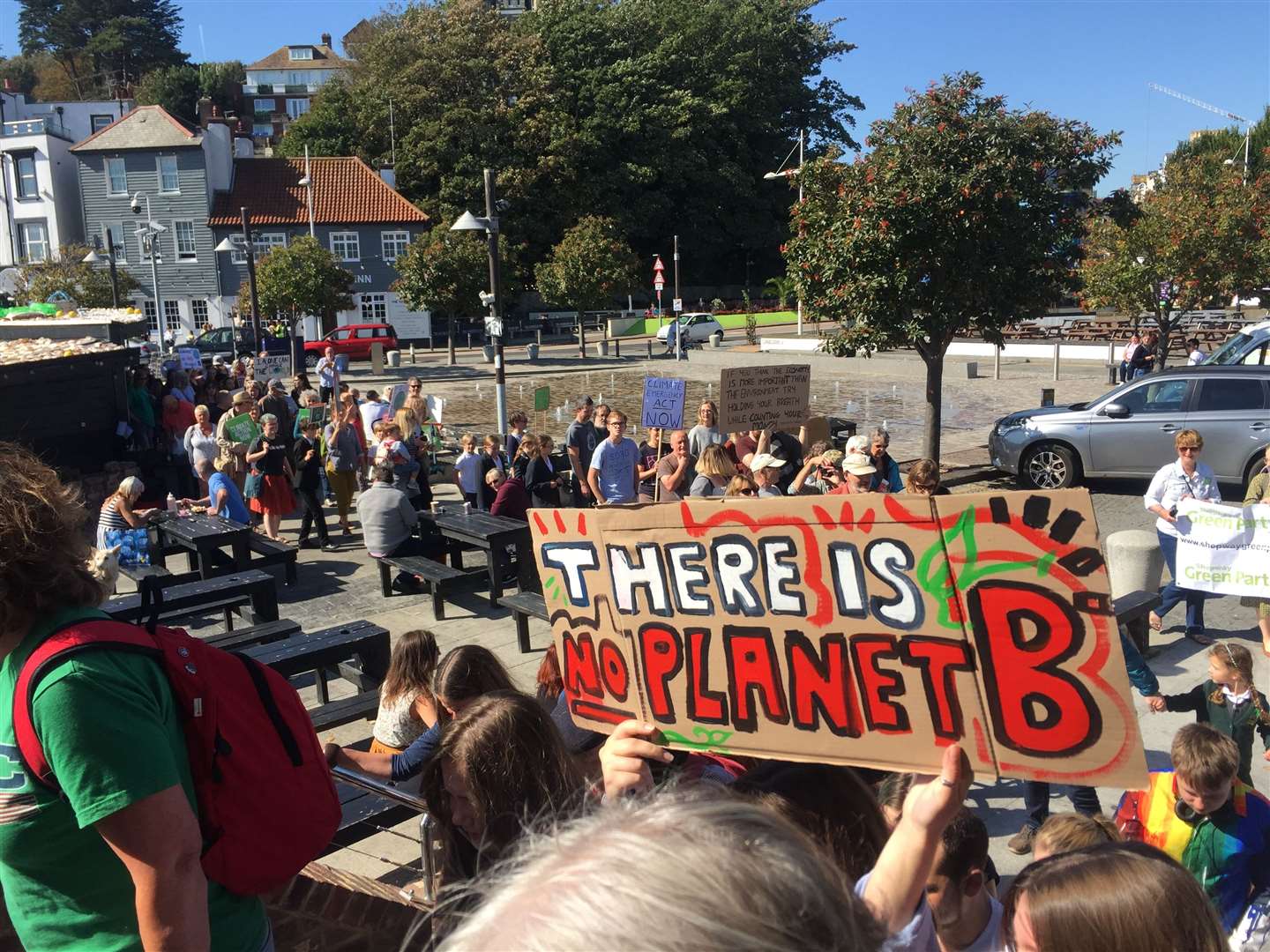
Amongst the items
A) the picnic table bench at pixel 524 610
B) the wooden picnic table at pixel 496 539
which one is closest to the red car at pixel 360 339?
the wooden picnic table at pixel 496 539

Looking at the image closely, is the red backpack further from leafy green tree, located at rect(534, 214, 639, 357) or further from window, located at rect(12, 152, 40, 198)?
window, located at rect(12, 152, 40, 198)

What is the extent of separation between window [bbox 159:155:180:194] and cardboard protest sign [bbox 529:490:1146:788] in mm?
54433

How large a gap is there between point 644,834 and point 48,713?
135 cm

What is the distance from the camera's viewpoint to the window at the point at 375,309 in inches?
2109

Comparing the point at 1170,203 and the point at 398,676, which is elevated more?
the point at 1170,203

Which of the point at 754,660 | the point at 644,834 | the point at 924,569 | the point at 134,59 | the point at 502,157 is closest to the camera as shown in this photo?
the point at 644,834

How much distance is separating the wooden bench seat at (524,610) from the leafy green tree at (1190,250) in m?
18.8

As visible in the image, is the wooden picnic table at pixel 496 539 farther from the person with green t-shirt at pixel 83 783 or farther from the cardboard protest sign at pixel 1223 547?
the person with green t-shirt at pixel 83 783

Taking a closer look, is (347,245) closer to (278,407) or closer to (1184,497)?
(278,407)

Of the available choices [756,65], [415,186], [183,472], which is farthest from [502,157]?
[183,472]

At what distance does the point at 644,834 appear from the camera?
1075mm

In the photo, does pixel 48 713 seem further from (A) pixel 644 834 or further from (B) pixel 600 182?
(B) pixel 600 182

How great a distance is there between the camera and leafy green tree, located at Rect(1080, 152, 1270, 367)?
76.1ft

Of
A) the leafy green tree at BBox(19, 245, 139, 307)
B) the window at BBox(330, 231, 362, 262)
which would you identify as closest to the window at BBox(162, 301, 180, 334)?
the leafy green tree at BBox(19, 245, 139, 307)
